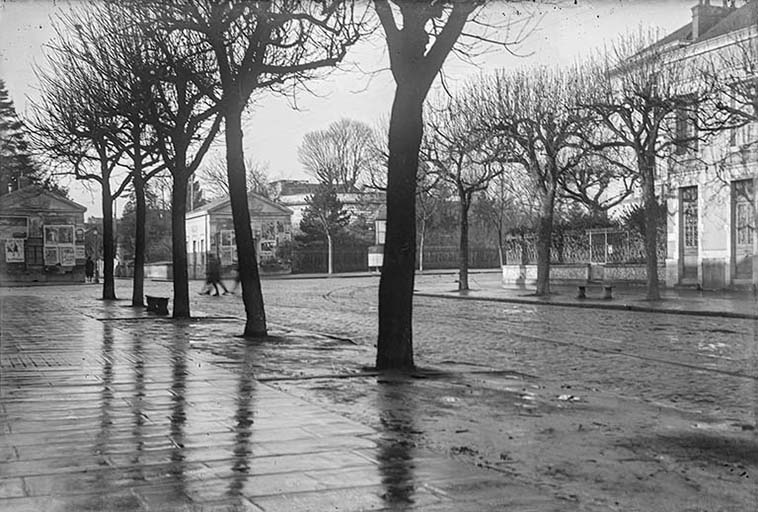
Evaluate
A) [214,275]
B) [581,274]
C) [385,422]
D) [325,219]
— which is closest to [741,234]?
[581,274]

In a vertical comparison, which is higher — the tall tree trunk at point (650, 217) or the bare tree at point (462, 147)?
the bare tree at point (462, 147)

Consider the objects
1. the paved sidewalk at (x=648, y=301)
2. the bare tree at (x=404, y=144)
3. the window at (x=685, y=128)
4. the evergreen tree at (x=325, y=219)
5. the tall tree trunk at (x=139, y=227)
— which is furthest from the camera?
the evergreen tree at (x=325, y=219)

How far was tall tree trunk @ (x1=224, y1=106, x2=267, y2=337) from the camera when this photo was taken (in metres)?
15.0

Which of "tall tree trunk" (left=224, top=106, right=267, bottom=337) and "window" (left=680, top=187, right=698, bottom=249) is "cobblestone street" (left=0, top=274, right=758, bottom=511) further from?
"window" (left=680, top=187, right=698, bottom=249)

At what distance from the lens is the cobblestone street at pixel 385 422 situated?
5.04m

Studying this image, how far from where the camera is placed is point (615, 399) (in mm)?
8922

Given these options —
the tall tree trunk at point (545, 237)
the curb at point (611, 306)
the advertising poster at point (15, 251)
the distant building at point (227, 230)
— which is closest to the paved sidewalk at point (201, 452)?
the curb at point (611, 306)

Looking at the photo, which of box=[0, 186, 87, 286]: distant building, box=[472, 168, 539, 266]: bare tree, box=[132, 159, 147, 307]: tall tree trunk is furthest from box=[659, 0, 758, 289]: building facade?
box=[0, 186, 87, 286]: distant building

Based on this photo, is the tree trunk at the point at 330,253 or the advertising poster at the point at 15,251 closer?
the advertising poster at the point at 15,251

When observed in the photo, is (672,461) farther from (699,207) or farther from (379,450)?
(699,207)

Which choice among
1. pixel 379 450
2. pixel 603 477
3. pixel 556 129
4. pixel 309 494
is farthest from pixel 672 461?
pixel 556 129

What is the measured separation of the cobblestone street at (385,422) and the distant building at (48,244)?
28.6m

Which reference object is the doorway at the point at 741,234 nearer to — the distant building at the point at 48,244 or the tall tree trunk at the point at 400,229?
the tall tree trunk at the point at 400,229

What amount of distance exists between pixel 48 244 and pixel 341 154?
17.4 metres
